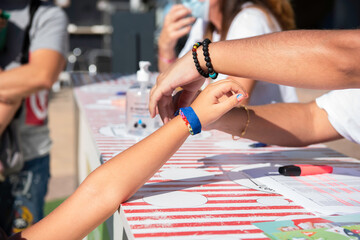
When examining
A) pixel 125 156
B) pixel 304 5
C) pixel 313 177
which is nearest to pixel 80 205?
pixel 125 156

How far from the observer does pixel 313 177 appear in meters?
0.98

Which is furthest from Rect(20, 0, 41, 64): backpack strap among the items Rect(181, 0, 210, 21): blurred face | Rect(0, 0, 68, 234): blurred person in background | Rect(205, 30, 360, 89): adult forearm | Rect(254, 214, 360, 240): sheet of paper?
Rect(254, 214, 360, 240): sheet of paper

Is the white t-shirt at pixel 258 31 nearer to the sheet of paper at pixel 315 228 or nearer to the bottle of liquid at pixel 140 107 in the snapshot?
the bottle of liquid at pixel 140 107

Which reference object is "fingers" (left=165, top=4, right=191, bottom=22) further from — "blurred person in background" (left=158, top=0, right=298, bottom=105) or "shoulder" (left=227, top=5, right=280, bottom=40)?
"shoulder" (left=227, top=5, right=280, bottom=40)

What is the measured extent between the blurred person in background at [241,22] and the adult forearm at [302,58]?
757mm

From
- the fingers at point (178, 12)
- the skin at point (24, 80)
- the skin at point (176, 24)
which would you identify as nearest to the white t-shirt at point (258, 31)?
the skin at point (176, 24)

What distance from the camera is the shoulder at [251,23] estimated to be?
5.68ft

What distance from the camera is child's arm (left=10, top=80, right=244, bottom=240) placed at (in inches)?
30.1

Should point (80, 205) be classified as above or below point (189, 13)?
below

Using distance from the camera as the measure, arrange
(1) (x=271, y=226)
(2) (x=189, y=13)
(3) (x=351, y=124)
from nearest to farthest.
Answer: (1) (x=271, y=226) → (3) (x=351, y=124) → (2) (x=189, y=13)

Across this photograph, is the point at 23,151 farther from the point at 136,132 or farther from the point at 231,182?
the point at 231,182

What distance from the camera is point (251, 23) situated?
5.69 ft

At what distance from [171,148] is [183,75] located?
7.0 inches

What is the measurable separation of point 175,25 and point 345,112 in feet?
3.87
